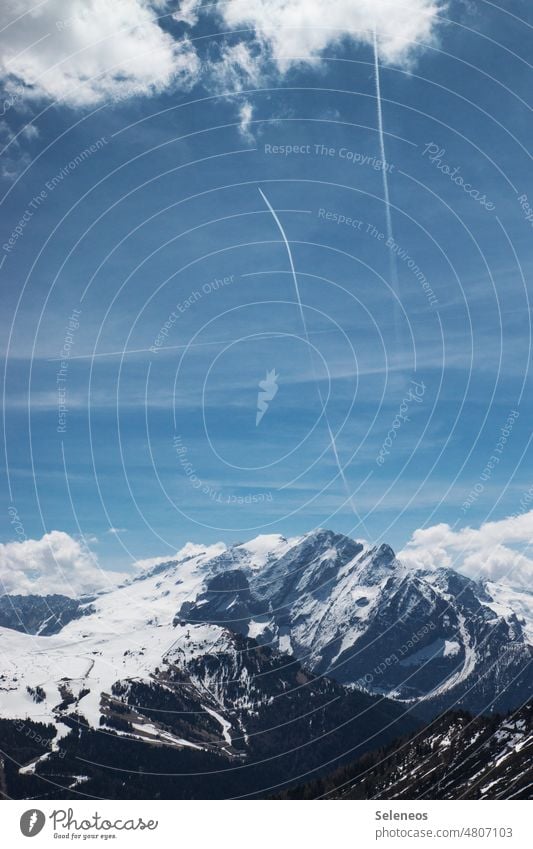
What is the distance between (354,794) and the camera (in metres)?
128
